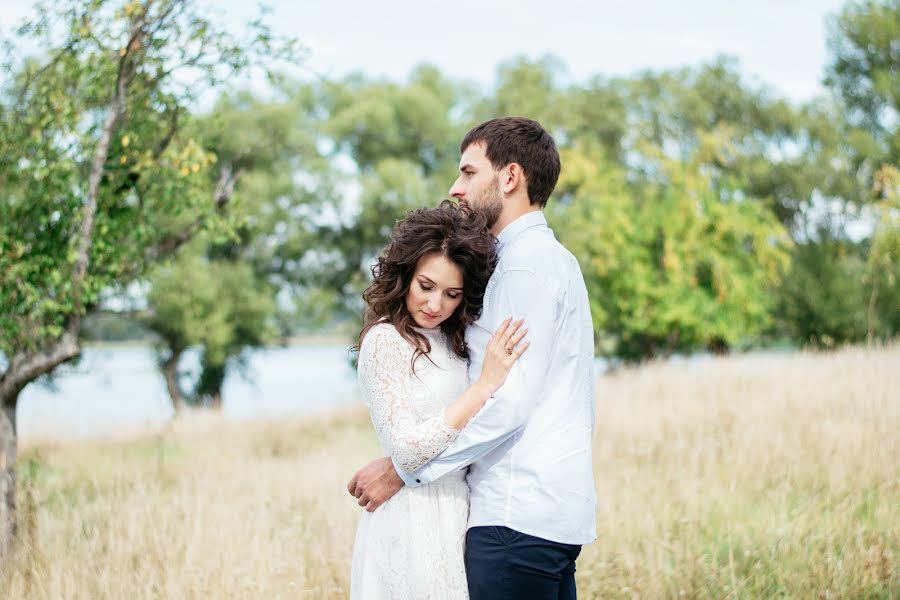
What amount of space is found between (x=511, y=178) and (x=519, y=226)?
0.57 ft

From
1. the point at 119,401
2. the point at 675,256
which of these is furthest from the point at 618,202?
the point at 119,401

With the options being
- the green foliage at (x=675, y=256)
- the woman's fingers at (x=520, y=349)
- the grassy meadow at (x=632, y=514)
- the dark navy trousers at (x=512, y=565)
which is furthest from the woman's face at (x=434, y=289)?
the green foliage at (x=675, y=256)

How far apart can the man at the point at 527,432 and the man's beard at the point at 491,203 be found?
27 mm

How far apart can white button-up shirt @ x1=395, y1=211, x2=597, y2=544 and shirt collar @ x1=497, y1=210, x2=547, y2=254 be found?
1.2 inches

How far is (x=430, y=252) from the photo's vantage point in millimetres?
2762

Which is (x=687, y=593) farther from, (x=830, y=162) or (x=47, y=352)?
(x=830, y=162)

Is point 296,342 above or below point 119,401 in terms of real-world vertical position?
above

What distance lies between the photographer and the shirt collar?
8.93ft

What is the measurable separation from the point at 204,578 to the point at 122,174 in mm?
3054

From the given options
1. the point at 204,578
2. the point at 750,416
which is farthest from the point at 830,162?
the point at 204,578

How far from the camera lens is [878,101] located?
32.2 meters

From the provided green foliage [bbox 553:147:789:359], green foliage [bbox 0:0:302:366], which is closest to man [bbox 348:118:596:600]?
green foliage [bbox 0:0:302:366]

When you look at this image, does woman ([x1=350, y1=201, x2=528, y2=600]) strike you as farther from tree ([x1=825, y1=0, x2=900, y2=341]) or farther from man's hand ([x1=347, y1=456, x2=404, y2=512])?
tree ([x1=825, y1=0, x2=900, y2=341])

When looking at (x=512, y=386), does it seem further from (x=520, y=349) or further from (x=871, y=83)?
(x=871, y=83)
